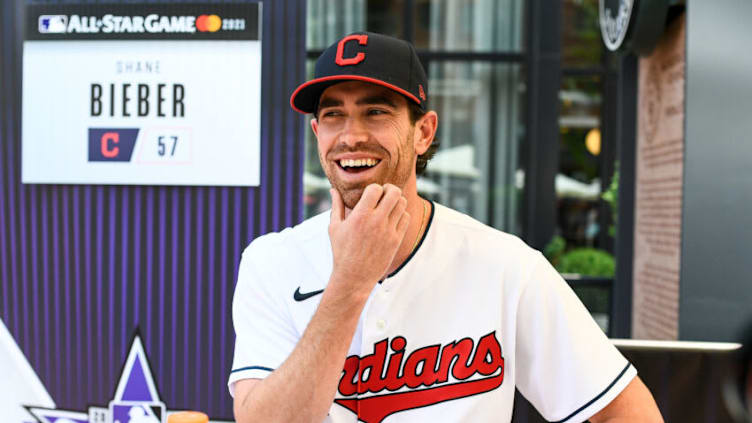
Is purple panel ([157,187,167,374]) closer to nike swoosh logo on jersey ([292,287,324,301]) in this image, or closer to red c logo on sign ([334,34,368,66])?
nike swoosh logo on jersey ([292,287,324,301])

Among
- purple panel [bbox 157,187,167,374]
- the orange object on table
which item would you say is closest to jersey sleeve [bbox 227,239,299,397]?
the orange object on table

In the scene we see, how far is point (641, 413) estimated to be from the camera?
1.84 m

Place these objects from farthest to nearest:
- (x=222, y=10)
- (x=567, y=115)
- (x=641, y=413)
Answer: (x=567, y=115) < (x=222, y=10) < (x=641, y=413)

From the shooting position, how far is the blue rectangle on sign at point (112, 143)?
3.26 metres

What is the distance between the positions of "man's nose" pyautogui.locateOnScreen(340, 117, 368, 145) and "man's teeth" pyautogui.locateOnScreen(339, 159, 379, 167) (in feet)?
0.15

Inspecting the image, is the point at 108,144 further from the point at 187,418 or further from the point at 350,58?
the point at 350,58

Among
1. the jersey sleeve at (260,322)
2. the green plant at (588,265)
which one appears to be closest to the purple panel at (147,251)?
the jersey sleeve at (260,322)

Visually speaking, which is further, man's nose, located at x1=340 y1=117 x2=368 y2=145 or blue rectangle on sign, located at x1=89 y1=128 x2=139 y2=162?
blue rectangle on sign, located at x1=89 y1=128 x2=139 y2=162

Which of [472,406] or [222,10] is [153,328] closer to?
[222,10]

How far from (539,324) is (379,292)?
425 millimetres

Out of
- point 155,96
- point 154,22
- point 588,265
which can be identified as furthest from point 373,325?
point 588,265

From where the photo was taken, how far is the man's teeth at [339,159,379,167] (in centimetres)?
188

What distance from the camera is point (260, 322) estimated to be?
1900 mm

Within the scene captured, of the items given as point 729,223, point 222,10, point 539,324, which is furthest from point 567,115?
point 539,324
